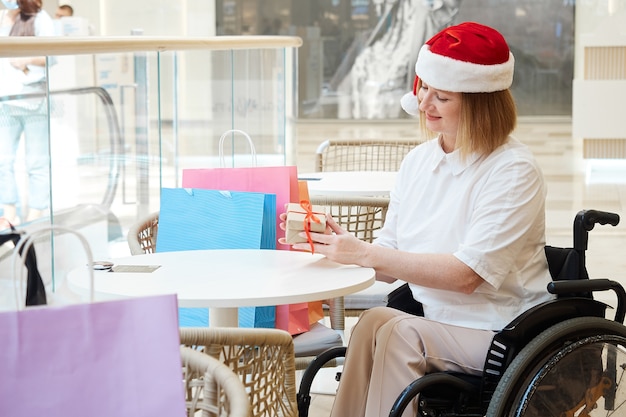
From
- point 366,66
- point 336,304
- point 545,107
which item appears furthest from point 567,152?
point 336,304

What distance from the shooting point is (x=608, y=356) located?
2.01m

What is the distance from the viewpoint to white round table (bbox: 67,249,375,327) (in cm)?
184

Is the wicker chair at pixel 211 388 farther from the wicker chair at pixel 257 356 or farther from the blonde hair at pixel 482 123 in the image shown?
the blonde hair at pixel 482 123

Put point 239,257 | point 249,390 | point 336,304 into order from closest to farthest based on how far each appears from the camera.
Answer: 1. point 249,390
2. point 239,257
3. point 336,304

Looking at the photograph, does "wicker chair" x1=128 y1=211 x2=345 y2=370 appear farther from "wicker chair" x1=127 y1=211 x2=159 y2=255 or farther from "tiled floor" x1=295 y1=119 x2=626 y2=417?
"tiled floor" x1=295 y1=119 x2=626 y2=417

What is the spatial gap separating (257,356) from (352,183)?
7.73 feet

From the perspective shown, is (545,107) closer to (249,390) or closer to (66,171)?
(66,171)

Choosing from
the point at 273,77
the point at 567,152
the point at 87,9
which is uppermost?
the point at 87,9

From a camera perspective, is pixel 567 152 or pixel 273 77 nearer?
pixel 273 77

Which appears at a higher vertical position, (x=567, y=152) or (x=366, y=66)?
(x=366, y=66)

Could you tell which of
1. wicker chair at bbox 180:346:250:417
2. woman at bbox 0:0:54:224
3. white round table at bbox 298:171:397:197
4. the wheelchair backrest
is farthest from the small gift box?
woman at bbox 0:0:54:224

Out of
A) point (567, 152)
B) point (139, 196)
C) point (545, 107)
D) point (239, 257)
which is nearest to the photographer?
point (239, 257)

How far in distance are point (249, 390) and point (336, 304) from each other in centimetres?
120

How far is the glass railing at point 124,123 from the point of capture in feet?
11.7
